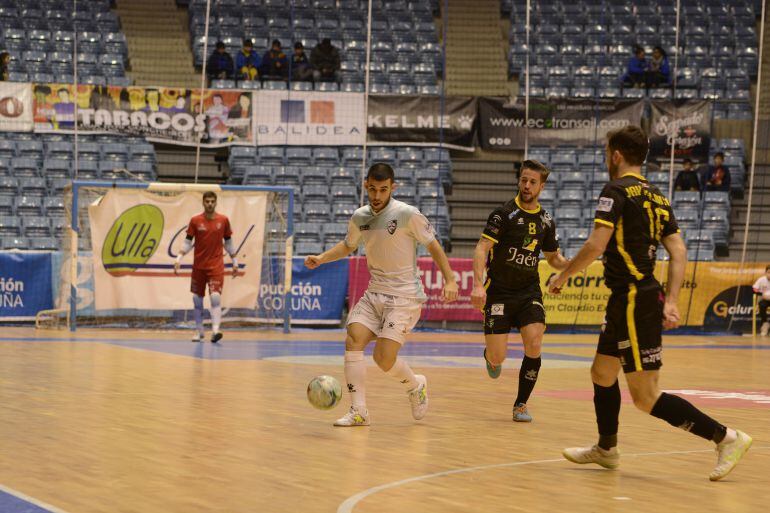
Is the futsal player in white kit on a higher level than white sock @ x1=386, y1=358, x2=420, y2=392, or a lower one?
higher

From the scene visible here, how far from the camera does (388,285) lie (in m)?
8.88

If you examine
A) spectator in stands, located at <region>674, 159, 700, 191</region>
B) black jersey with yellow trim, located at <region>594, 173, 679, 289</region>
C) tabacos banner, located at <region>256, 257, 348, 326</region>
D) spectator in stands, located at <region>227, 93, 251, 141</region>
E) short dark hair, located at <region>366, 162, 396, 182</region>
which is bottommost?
tabacos banner, located at <region>256, 257, 348, 326</region>

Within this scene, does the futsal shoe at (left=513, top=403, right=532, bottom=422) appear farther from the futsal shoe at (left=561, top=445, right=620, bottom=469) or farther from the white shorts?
the futsal shoe at (left=561, top=445, right=620, bottom=469)

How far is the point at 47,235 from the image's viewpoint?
23219 mm

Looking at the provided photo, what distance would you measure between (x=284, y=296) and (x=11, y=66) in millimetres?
10573

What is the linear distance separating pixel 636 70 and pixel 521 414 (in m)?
19.8

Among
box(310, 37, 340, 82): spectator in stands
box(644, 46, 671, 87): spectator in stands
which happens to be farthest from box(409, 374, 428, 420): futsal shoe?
box(644, 46, 671, 87): spectator in stands

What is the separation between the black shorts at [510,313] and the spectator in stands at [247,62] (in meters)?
17.9

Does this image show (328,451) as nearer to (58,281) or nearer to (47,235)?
(58,281)

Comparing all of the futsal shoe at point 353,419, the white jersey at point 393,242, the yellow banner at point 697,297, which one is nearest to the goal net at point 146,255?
the yellow banner at point 697,297

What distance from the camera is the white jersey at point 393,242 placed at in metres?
8.81

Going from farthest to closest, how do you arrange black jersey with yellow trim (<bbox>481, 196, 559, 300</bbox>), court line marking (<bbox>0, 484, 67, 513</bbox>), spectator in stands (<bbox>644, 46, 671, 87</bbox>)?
1. spectator in stands (<bbox>644, 46, 671, 87</bbox>)
2. black jersey with yellow trim (<bbox>481, 196, 559, 300</bbox>)
3. court line marking (<bbox>0, 484, 67, 513</bbox>)

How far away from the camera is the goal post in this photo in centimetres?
1992

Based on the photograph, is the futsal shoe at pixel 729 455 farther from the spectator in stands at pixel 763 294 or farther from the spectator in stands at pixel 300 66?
the spectator in stands at pixel 300 66
